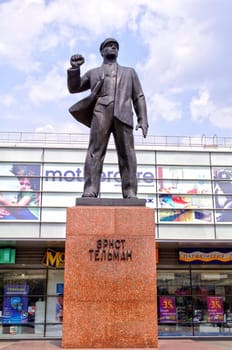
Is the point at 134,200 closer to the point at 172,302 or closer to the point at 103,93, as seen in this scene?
the point at 103,93

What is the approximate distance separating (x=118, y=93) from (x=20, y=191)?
15586 millimetres

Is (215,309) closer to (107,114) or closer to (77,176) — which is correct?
(77,176)

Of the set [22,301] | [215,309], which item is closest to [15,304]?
[22,301]

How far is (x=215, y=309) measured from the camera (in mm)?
22672

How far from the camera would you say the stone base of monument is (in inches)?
260

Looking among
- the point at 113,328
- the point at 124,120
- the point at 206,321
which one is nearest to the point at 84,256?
the point at 113,328

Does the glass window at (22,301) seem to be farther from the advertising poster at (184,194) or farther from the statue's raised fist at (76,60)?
the statue's raised fist at (76,60)

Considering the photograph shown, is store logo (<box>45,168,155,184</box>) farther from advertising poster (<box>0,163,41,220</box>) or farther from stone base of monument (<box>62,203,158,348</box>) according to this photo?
stone base of monument (<box>62,203,158,348</box>)

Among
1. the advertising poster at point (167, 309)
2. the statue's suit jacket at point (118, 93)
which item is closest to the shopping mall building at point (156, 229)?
the advertising poster at point (167, 309)

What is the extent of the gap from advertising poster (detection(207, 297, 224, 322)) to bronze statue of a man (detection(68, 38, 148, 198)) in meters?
16.8

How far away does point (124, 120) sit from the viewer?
7844 millimetres

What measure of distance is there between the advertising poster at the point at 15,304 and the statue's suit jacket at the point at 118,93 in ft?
52.6

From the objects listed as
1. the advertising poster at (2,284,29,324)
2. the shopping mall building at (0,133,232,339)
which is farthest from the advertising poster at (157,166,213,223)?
the advertising poster at (2,284,29,324)

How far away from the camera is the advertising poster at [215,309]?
22516mm
